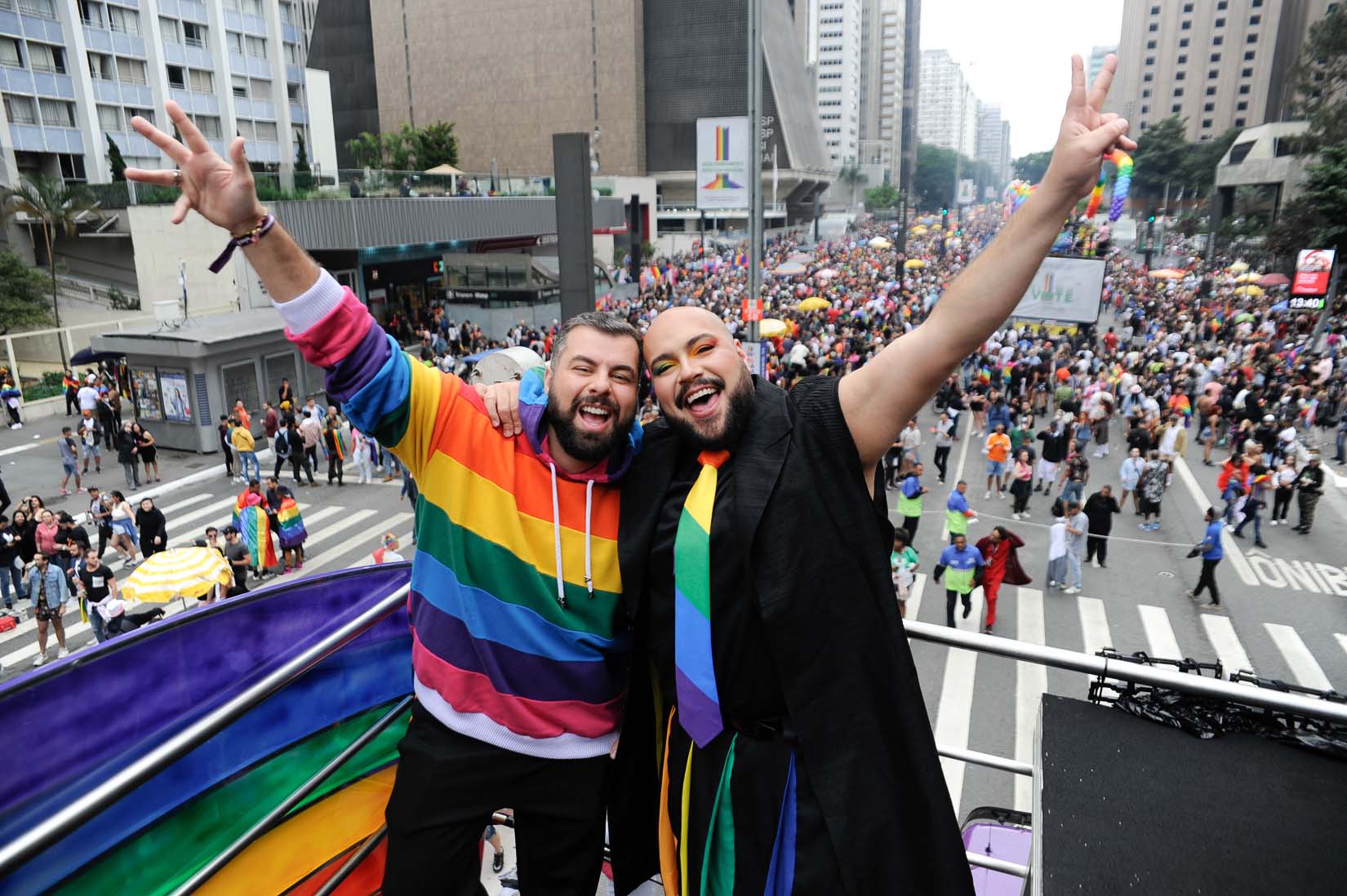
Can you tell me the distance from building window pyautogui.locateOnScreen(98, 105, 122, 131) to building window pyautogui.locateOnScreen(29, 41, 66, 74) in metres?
2.29

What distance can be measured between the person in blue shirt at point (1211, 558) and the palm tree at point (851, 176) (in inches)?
5060

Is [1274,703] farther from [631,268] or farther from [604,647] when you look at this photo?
[631,268]

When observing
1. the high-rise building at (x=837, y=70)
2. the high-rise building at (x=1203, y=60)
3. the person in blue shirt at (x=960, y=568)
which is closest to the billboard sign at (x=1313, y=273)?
the person in blue shirt at (x=960, y=568)

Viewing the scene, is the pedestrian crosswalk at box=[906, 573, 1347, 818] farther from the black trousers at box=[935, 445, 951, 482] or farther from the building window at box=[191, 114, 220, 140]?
the building window at box=[191, 114, 220, 140]

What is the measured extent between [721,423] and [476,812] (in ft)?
3.96

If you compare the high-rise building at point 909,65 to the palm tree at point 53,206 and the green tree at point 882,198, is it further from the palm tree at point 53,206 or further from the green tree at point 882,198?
the palm tree at point 53,206

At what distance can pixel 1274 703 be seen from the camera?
2209 mm

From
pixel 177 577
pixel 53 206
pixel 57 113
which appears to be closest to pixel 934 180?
pixel 57 113

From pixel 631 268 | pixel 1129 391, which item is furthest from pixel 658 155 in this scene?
pixel 1129 391

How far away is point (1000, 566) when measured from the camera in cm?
1129

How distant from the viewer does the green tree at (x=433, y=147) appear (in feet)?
176

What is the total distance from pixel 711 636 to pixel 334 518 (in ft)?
53.8

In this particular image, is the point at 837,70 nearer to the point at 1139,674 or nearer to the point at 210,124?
the point at 210,124

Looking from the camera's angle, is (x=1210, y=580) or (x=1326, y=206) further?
(x=1326, y=206)
